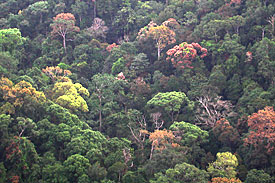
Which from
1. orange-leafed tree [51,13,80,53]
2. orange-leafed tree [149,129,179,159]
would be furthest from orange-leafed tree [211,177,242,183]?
orange-leafed tree [51,13,80,53]

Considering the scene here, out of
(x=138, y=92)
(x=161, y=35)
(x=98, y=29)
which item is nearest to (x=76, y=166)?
(x=138, y=92)

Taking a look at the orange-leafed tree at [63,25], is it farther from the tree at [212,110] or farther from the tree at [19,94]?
the tree at [212,110]

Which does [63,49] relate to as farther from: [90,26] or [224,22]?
[224,22]

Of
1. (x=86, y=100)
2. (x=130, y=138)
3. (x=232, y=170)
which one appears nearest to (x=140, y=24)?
(x=86, y=100)

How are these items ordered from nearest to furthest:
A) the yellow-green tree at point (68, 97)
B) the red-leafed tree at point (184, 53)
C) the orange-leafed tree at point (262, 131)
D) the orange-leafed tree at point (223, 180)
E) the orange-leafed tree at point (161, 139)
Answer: the orange-leafed tree at point (223, 180), the orange-leafed tree at point (262, 131), the orange-leafed tree at point (161, 139), the yellow-green tree at point (68, 97), the red-leafed tree at point (184, 53)

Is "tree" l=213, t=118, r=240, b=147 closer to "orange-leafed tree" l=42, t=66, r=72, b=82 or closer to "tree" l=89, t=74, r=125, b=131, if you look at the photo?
"tree" l=89, t=74, r=125, b=131

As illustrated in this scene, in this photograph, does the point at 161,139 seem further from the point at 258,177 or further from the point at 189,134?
the point at 258,177

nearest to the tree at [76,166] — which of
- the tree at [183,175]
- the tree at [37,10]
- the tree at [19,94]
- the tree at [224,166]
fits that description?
the tree at [183,175]
